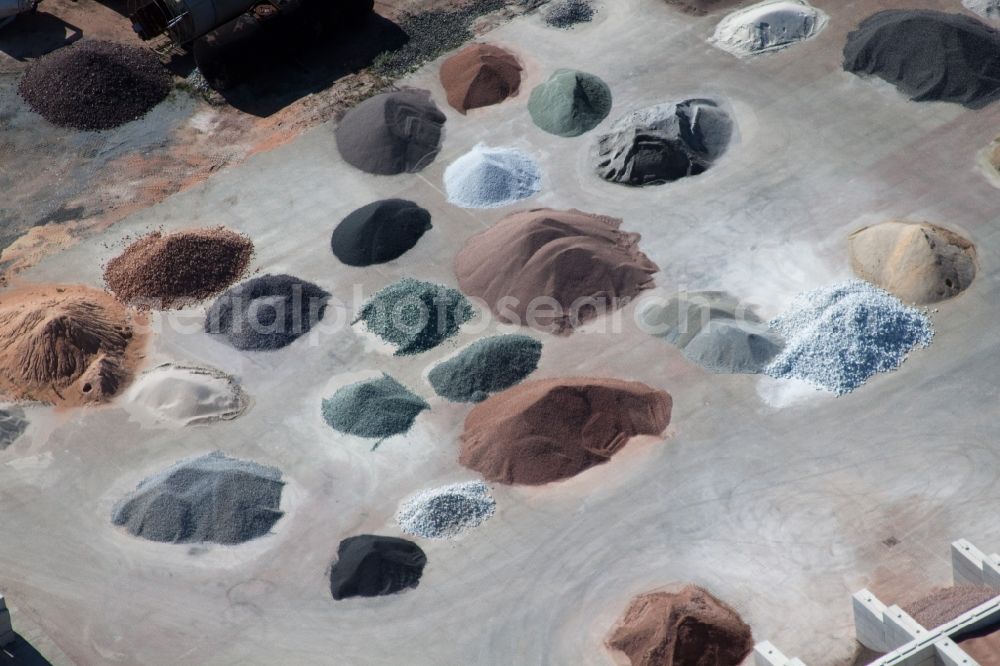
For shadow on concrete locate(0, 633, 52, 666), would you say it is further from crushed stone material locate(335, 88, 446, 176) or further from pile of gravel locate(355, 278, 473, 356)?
crushed stone material locate(335, 88, 446, 176)

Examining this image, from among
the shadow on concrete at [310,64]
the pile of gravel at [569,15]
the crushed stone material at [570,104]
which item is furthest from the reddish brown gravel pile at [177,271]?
the pile of gravel at [569,15]

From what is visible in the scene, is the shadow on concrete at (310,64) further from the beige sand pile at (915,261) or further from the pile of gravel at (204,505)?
the beige sand pile at (915,261)

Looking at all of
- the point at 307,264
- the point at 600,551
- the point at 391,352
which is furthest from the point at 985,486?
the point at 307,264

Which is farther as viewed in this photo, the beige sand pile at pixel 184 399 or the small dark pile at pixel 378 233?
the small dark pile at pixel 378 233

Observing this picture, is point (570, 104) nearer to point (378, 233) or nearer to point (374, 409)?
point (378, 233)

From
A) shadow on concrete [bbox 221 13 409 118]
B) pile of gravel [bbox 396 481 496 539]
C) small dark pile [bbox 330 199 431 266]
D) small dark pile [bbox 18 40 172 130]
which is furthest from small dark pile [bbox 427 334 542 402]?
small dark pile [bbox 18 40 172 130]

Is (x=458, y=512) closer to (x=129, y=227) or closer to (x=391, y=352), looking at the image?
(x=391, y=352)
